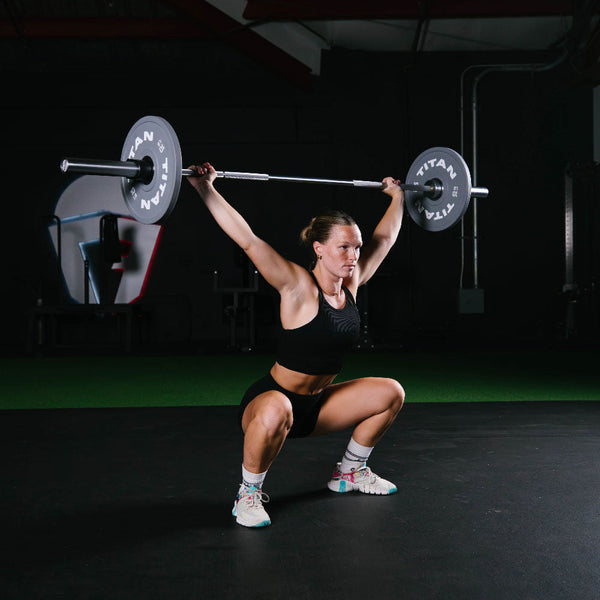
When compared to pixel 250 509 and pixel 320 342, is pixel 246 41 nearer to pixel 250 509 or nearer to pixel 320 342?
pixel 320 342

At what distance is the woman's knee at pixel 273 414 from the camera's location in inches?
67.8

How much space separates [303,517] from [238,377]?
298cm

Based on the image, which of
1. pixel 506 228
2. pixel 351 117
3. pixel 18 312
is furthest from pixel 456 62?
pixel 18 312

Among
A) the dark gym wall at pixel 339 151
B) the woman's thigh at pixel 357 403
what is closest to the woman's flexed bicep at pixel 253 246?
the woman's thigh at pixel 357 403

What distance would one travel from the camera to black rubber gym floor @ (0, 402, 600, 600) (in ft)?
4.45

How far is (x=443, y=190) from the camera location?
7.91 ft

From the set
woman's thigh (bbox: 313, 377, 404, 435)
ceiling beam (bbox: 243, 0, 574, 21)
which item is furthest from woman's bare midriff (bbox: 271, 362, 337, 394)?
ceiling beam (bbox: 243, 0, 574, 21)

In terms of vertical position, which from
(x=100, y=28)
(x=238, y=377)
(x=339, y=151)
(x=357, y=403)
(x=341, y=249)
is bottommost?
(x=238, y=377)

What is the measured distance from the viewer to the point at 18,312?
24.8 ft

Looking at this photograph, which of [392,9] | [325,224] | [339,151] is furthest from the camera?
[339,151]

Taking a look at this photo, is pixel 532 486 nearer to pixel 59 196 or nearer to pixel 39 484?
pixel 39 484

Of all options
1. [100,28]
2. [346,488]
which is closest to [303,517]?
[346,488]

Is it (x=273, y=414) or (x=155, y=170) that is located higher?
(x=155, y=170)

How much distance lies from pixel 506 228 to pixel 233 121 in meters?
3.39
